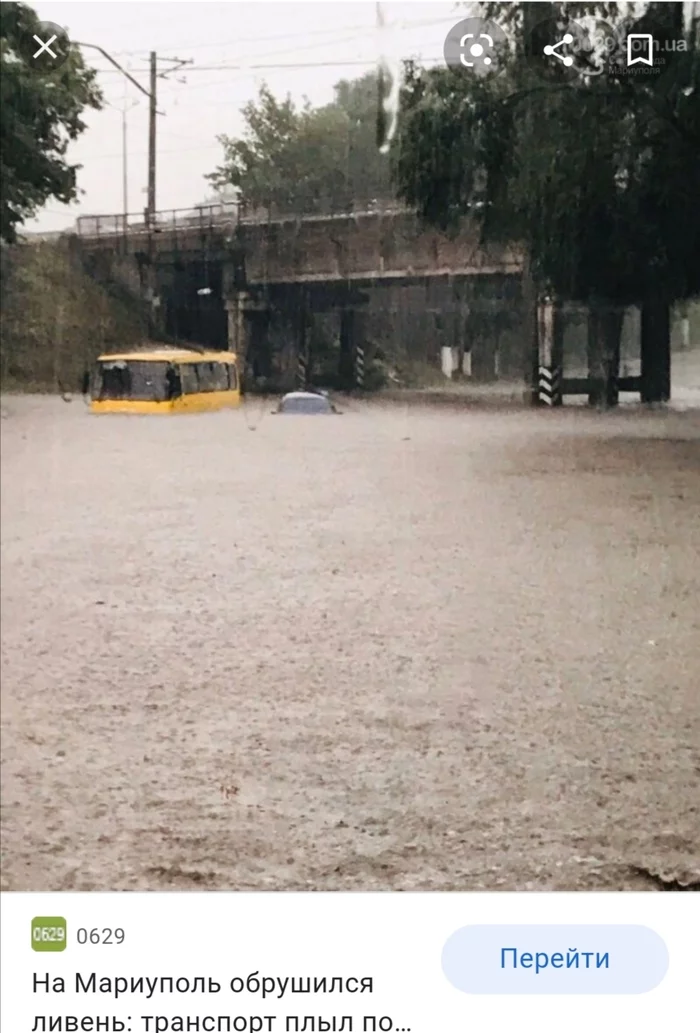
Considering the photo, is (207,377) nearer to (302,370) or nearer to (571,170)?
(302,370)

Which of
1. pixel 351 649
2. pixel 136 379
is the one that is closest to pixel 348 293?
pixel 136 379

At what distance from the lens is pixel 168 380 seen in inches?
58.2

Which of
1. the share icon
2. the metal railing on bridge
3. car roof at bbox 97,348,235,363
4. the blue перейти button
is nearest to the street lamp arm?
the metal railing on bridge

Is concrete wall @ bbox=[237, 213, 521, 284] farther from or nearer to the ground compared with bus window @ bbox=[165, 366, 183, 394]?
farther from the ground

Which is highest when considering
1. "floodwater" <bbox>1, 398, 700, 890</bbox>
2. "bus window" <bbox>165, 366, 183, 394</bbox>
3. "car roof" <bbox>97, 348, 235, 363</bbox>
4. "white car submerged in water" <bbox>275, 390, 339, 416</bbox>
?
"car roof" <bbox>97, 348, 235, 363</bbox>

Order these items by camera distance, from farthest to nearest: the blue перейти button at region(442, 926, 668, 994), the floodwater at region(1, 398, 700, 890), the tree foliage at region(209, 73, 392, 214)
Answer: the tree foliage at region(209, 73, 392, 214)
the floodwater at region(1, 398, 700, 890)
the blue перейти button at region(442, 926, 668, 994)

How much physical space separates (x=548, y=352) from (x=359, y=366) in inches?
9.5

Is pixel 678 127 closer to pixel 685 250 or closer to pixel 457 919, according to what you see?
pixel 685 250

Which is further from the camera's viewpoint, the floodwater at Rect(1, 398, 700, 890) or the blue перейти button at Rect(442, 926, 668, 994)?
the floodwater at Rect(1, 398, 700, 890)

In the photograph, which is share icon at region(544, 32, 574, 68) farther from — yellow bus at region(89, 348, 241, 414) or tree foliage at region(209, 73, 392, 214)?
yellow bus at region(89, 348, 241, 414)

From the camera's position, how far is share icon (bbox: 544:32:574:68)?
1.34m

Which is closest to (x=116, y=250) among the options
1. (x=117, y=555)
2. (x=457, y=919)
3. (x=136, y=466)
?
(x=136, y=466)

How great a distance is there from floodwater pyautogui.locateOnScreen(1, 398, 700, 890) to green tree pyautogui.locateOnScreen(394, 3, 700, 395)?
0.58ft

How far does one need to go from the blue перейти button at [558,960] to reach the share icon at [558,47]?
992 millimetres
